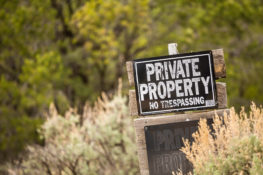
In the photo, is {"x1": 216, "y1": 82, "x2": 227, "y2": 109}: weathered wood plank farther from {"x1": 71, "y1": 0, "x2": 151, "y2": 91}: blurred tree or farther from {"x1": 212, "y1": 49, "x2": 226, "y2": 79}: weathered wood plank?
{"x1": 71, "y1": 0, "x2": 151, "y2": 91}: blurred tree

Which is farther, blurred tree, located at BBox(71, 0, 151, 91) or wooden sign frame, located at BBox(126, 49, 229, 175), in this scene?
blurred tree, located at BBox(71, 0, 151, 91)

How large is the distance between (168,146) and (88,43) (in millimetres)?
10462

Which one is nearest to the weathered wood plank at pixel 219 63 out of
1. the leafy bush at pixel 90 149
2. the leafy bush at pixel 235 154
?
the leafy bush at pixel 235 154

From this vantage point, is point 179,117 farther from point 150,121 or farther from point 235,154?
point 235,154

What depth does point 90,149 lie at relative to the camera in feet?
25.0

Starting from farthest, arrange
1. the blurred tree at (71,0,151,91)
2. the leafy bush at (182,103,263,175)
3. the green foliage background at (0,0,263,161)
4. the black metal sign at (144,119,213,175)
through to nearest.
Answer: the blurred tree at (71,0,151,91) < the green foliage background at (0,0,263,161) < the black metal sign at (144,119,213,175) < the leafy bush at (182,103,263,175)

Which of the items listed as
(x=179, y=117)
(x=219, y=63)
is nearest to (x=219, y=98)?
(x=219, y=63)

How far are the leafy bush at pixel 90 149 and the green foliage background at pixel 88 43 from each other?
4.31 m

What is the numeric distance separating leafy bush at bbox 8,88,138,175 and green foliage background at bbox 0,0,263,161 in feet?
14.1

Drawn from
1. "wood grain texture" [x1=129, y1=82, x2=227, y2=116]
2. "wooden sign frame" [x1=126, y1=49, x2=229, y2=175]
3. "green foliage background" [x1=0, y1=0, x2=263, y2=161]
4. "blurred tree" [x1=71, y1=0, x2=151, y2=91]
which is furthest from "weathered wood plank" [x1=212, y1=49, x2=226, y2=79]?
"blurred tree" [x1=71, y1=0, x2=151, y2=91]

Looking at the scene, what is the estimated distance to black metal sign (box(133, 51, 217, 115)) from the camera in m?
5.35

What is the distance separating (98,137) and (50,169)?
0.94m

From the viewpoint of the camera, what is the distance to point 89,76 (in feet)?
57.3

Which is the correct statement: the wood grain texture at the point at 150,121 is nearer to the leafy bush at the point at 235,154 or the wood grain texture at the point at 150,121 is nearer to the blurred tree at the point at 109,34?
the leafy bush at the point at 235,154
